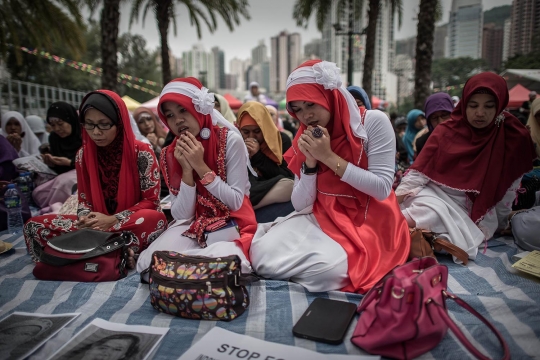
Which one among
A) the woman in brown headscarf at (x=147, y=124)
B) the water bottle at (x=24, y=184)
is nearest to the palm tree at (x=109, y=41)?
the woman in brown headscarf at (x=147, y=124)

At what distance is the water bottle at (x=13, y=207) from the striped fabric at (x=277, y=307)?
3.81 ft

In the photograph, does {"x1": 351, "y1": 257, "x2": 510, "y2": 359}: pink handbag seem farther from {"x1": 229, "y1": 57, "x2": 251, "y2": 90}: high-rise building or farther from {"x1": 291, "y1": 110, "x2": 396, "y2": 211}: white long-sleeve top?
{"x1": 229, "y1": 57, "x2": 251, "y2": 90}: high-rise building

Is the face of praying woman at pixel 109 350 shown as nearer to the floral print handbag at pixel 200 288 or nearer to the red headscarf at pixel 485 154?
the floral print handbag at pixel 200 288

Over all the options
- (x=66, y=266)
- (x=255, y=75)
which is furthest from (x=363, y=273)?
(x=255, y=75)

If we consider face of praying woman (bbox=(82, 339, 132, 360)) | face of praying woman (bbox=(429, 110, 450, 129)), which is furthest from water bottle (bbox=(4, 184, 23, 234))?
face of praying woman (bbox=(429, 110, 450, 129))

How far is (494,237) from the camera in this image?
9.72 feet

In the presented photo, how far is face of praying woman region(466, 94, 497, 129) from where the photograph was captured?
2668 mm

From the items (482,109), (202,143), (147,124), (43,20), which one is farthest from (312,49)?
(202,143)

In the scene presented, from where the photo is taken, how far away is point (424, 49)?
7125mm

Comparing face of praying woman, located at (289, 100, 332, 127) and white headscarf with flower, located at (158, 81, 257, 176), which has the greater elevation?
white headscarf with flower, located at (158, 81, 257, 176)

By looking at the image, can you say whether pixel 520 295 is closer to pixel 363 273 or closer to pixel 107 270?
pixel 363 273

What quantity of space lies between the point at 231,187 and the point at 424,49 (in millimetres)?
6194

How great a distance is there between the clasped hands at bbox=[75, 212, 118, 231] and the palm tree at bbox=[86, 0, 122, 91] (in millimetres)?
5109

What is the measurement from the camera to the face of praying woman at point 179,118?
237 cm
